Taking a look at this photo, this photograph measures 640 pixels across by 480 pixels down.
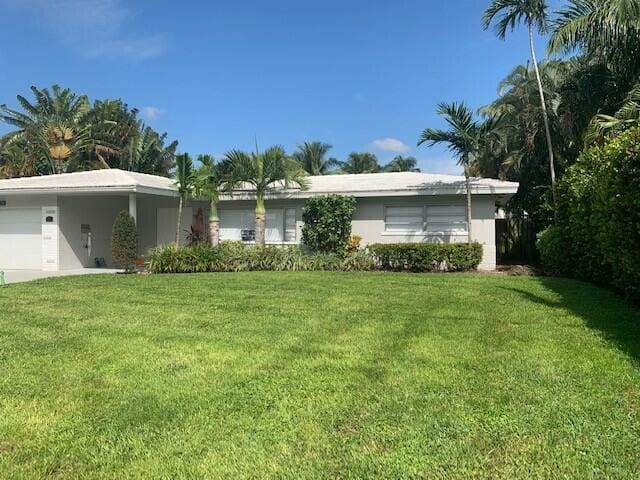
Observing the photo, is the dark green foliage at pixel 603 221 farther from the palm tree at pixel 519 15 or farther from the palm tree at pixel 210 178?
the palm tree at pixel 210 178

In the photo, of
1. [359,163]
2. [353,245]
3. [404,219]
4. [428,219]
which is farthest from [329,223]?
[359,163]

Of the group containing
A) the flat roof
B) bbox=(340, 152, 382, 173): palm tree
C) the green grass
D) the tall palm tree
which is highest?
bbox=(340, 152, 382, 173): palm tree

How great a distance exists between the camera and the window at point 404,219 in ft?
56.2

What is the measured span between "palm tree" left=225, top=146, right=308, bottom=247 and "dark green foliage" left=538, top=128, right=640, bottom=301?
8002 mm

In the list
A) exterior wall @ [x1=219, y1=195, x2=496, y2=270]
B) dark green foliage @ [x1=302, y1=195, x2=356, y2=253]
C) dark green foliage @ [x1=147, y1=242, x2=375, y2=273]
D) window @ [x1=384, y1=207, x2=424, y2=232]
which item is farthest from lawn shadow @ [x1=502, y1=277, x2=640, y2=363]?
dark green foliage @ [x1=302, y1=195, x2=356, y2=253]

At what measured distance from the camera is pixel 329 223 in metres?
16.8

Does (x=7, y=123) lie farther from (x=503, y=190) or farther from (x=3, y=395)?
(x=3, y=395)

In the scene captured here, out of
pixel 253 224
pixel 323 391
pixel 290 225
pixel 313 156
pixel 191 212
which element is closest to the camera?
pixel 323 391

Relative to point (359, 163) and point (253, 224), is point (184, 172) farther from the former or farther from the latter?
point (359, 163)

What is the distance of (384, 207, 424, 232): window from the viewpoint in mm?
17125

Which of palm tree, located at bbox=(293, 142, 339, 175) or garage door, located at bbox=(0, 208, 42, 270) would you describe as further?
palm tree, located at bbox=(293, 142, 339, 175)

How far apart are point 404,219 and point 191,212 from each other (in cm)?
831

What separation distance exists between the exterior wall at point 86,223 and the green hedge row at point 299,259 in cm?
455

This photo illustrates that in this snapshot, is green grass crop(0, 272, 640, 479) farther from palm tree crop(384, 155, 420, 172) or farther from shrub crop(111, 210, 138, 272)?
palm tree crop(384, 155, 420, 172)
